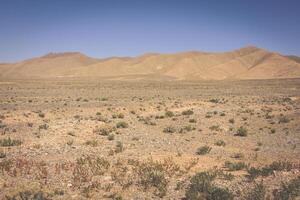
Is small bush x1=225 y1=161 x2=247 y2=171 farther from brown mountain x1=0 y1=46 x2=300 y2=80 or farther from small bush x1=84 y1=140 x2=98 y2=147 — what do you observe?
brown mountain x1=0 y1=46 x2=300 y2=80

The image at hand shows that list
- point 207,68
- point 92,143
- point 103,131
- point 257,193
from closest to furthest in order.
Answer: point 257,193
point 92,143
point 103,131
point 207,68

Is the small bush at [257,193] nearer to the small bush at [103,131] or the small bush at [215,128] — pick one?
the small bush at [103,131]

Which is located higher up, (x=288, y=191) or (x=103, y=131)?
(x=288, y=191)

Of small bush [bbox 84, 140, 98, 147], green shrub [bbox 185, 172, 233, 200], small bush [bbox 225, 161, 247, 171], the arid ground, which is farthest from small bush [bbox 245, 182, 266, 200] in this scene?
small bush [bbox 84, 140, 98, 147]

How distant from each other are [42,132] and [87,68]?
598 ft

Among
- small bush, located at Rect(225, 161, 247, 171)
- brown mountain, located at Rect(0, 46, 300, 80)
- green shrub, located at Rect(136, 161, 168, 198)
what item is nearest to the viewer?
green shrub, located at Rect(136, 161, 168, 198)

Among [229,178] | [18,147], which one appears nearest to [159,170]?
[229,178]

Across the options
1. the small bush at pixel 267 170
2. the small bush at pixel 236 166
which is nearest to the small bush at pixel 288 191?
the small bush at pixel 267 170

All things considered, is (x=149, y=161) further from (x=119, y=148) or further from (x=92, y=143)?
(x=92, y=143)

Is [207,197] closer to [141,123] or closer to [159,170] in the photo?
[159,170]

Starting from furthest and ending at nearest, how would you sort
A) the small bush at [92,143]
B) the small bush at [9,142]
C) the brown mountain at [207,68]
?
the brown mountain at [207,68] → the small bush at [92,143] → the small bush at [9,142]

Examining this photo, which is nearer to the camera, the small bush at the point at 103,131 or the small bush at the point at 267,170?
the small bush at the point at 267,170

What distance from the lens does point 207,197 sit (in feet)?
28.4

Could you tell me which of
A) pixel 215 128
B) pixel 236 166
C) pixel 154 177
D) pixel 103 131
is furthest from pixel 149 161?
pixel 215 128
